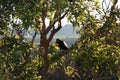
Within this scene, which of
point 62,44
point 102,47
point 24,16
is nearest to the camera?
point 24,16

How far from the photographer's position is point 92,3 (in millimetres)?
18984

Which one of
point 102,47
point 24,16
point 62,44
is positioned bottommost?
point 62,44

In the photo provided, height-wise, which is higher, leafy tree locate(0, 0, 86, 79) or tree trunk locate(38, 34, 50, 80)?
leafy tree locate(0, 0, 86, 79)

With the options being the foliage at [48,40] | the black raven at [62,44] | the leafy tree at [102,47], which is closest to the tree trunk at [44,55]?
the foliage at [48,40]

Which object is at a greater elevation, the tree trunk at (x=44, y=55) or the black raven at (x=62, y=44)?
the tree trunk at (x=44, y=55)

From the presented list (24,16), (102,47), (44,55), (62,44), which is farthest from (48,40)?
(62,44)

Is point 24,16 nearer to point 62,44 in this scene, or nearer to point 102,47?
point 102,47

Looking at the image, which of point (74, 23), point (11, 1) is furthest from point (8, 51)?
point (74, 23)

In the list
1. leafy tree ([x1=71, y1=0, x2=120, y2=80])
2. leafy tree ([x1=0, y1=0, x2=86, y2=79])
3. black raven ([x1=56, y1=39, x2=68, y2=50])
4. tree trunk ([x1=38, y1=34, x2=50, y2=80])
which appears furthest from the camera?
black raven ([x1=56, y1=39, x2=68, y2=50])

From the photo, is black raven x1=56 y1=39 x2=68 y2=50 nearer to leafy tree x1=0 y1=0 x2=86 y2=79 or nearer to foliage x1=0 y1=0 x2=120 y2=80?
foliage x1=0 y1=0 x2=120 y2=80

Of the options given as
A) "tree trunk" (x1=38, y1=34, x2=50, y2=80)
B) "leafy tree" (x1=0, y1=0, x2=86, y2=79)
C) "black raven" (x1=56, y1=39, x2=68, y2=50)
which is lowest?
"black raven" (x1=56, y1=39, x2=68, y2=50)

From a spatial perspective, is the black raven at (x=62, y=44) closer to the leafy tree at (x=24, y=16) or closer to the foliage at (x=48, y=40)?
the foliage at (x=48, y=40)

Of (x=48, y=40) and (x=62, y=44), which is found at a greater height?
(x=48, y=40)

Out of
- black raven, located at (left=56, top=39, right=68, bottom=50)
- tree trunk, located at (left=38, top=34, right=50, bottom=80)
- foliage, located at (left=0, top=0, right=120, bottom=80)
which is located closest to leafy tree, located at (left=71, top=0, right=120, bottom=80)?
foliage, located at (left=0, top=0, right=120, bottom=80)
